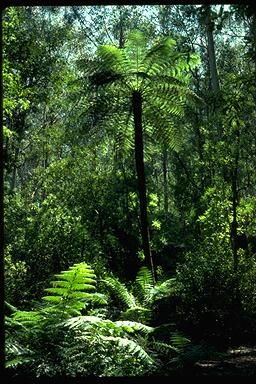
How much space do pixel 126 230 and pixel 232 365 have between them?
11.4 m

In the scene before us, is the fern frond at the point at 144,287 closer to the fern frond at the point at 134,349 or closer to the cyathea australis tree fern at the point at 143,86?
the cyathea australis tree fern at the point at 143,86

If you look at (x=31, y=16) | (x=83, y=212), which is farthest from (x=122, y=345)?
(x=31, y=16)

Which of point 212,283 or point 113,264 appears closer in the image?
point 212,283

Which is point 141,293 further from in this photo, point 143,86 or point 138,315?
point 143,86

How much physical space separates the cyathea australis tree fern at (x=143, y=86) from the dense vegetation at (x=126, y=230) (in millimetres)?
36

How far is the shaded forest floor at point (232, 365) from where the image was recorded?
4.88 meters

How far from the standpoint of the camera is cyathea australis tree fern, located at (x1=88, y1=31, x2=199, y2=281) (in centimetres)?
1191

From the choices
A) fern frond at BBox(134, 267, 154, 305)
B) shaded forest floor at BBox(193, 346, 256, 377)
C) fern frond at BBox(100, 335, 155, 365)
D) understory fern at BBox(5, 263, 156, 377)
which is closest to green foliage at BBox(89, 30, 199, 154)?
fern frond at BBox(134, 267, 154, 305)

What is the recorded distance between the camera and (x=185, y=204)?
857 inches

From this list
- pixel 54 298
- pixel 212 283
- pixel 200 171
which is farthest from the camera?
pixel 200 171

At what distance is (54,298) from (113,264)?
10.4 metres

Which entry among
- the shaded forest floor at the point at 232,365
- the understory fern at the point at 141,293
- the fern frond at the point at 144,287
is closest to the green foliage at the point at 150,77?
the fern frond at the point at 144,287

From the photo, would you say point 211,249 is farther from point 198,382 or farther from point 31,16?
point 31,16

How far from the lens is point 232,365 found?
5699mm
